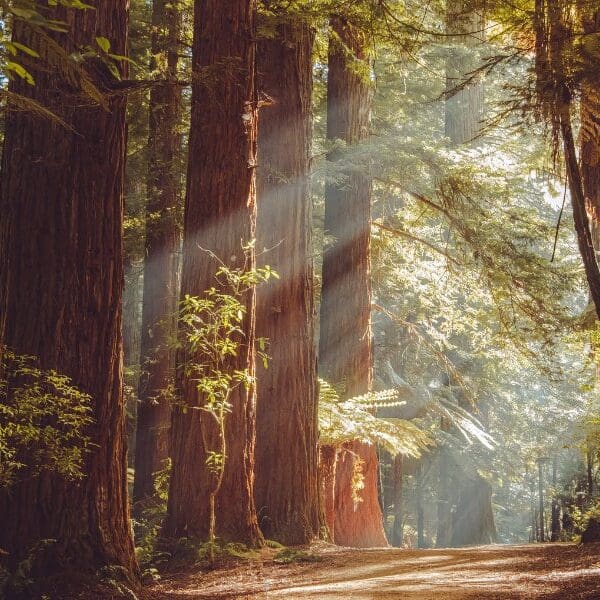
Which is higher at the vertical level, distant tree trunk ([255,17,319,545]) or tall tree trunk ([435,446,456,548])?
distant tree trunk ([255,17,319,545])

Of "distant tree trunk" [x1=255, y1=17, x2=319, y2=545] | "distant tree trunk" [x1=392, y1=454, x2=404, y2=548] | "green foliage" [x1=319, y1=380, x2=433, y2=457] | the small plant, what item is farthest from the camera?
"distant tree trunk" [x1=392, y1=454, x2=404, y2=548]

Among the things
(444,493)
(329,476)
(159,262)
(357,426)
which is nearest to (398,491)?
(444,493)

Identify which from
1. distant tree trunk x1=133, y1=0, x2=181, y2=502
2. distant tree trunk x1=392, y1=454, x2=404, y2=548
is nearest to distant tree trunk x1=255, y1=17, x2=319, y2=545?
distant tree trunk x1=133, y1=0, x2=181, y2=502

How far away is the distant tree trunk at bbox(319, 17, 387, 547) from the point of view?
11.9 meters

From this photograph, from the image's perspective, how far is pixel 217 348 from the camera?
23.3 feet

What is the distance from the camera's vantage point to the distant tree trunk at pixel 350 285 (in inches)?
469

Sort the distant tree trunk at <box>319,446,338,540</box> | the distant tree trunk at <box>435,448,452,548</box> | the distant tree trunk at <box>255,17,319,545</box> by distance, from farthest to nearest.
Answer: the distant tree trunk at <box>435,448,452,548</box>
the distant tree trunk at <box>319,446,338,540</box>
the distant tree trunk at <box>255,17,319,545</box>

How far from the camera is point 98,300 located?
5.54 metres

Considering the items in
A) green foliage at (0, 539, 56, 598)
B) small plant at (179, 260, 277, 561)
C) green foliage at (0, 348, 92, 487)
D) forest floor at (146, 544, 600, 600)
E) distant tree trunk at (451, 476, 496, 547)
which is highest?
small plant at (179, 260, 277, 561)

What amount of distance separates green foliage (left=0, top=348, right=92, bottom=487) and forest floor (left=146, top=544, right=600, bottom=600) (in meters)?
1.20

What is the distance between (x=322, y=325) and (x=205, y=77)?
639 centimetres

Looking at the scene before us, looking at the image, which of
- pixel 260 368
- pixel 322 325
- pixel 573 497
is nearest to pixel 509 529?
pixel 573 497

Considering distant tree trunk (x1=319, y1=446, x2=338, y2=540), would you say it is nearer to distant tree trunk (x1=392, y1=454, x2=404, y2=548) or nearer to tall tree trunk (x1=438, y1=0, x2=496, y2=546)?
tall tree trunk (x1=438, y1=0, x2=496, y2=546)

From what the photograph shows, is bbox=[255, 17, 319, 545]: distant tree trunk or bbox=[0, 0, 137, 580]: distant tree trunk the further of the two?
bbox=[255, 17, 319, 545]: distant tree trunk
